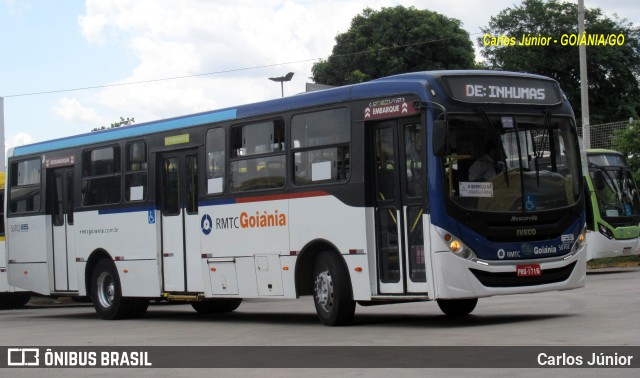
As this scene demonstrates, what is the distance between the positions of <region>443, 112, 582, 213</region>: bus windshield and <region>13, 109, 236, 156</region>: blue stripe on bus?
456 cm

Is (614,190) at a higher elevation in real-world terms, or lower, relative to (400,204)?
higher

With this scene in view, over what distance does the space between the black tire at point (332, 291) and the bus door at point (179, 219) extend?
3.10 meters

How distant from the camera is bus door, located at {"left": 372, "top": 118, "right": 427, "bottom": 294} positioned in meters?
13.8

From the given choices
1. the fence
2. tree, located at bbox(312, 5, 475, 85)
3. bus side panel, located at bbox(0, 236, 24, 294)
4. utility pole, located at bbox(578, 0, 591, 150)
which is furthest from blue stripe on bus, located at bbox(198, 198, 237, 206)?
tree, located at bbox(312, 5, 475, 85)

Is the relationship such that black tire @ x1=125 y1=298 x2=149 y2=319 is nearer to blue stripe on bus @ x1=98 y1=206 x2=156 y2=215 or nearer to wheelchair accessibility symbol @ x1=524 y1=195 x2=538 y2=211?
blue stripe on bus @ x1=98 y1=206 x2=156 y2=215

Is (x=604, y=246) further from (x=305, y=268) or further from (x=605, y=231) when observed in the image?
(x=305, y=268)

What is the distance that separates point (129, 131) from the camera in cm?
1961

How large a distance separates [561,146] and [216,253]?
571 centimetres

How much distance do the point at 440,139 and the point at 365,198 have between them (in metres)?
1.61

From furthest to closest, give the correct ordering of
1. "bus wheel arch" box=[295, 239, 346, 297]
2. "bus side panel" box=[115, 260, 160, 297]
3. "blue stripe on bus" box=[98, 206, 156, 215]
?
1. "blue stripe on bus" box=[98, 206, 156, 215]
2. "bus side panel" box=[115, 260, 160, 297]
3. "bus wheel arch" box=[295, 239, 346, 297]

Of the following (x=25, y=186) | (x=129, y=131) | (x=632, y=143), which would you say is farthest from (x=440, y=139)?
(x=632, y=143)

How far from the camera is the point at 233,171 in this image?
16859mm

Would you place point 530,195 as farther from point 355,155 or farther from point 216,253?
point 216,253

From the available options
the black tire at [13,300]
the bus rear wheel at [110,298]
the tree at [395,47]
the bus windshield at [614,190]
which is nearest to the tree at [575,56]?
the tree at [395,47]
